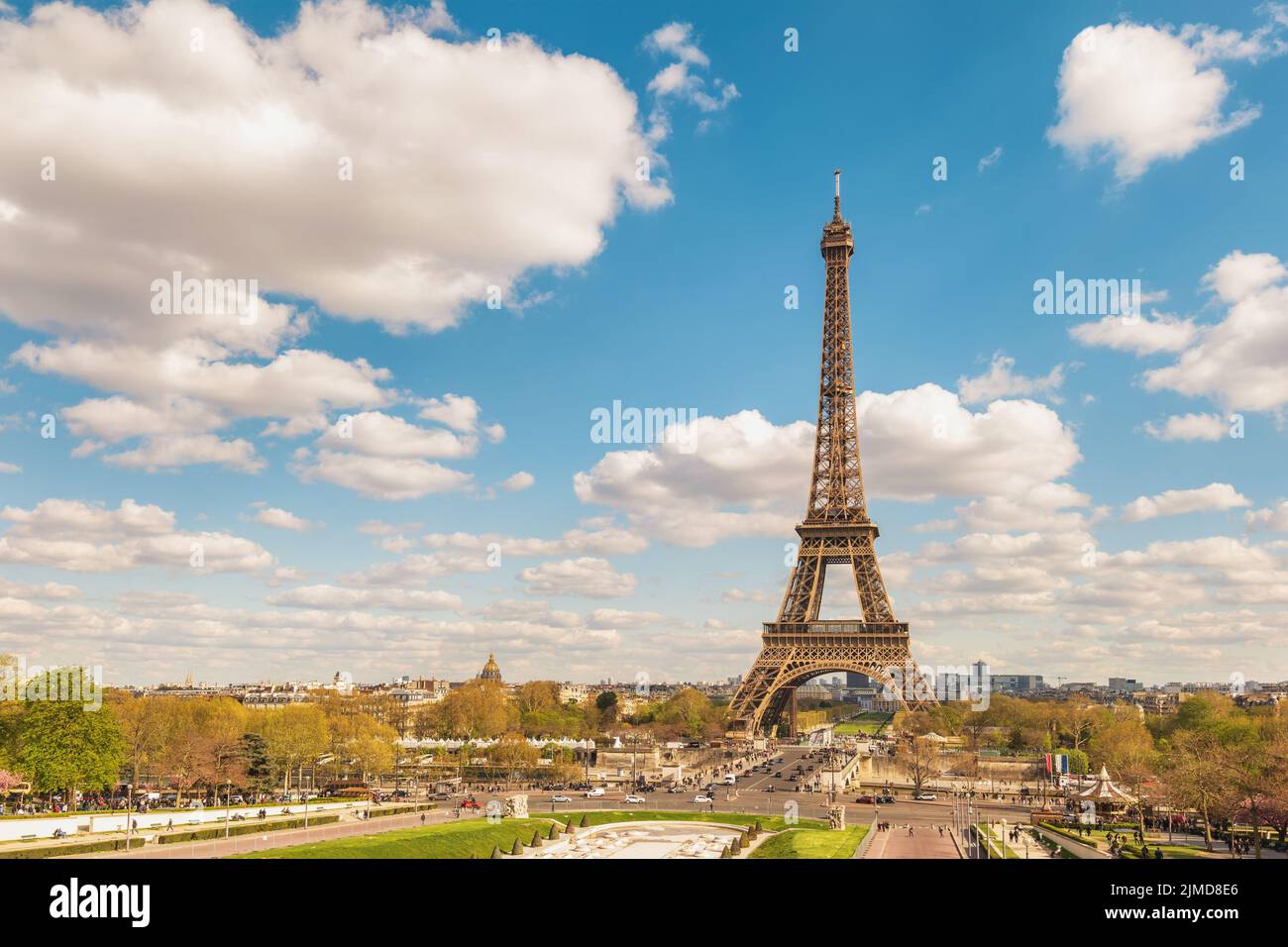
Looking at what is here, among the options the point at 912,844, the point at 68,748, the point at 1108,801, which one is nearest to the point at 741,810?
the point at 912,844

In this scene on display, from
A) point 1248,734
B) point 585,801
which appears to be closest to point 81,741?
point 585,801

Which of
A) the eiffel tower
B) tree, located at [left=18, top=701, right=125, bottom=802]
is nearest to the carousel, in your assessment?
the eiffel tower

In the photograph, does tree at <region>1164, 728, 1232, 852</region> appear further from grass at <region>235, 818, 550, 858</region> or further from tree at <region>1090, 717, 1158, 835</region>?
grass at <region>235, 818, 550, 858</region>

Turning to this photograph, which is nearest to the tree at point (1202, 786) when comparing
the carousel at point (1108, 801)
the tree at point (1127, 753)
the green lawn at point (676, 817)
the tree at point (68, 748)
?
the tree at point (1127, 753)

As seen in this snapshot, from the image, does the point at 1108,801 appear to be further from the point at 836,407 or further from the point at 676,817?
the point at 836,407
